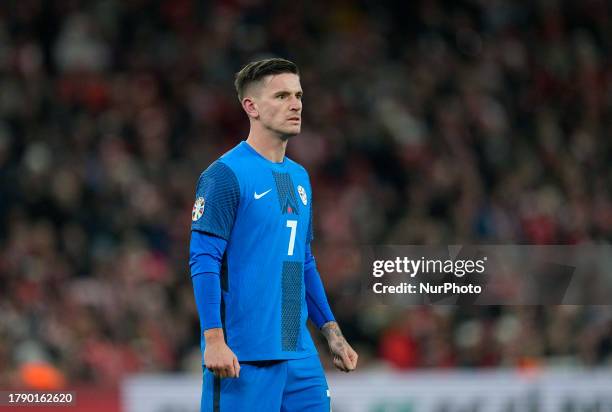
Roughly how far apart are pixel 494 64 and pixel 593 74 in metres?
1.09

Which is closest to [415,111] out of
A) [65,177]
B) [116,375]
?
[65,177]

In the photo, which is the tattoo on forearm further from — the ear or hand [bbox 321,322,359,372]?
the ear

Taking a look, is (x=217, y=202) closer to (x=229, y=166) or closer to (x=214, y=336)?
(x=229, y=166)

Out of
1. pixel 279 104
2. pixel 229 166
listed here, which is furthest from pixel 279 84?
pixel 229 166

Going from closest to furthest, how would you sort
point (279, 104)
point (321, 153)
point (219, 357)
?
point (219, 357)
point (279, 104)
point (321, 153)

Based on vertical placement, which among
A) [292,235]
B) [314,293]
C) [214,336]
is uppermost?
[292,235]

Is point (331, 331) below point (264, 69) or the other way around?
below

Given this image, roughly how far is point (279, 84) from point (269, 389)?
1147 mm

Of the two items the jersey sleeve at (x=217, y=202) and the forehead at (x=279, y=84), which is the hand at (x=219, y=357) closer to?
the jersey sleeve at (x=217, y=202)

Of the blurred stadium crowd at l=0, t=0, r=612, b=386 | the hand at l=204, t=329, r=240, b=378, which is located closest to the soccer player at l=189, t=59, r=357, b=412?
the hand at l=204, t=329, r=240, b=378

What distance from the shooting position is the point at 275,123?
4.30 meters

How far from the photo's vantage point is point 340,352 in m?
4.39

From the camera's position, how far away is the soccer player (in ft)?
13.4

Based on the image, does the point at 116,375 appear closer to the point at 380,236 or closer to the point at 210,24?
the point at 380,236
